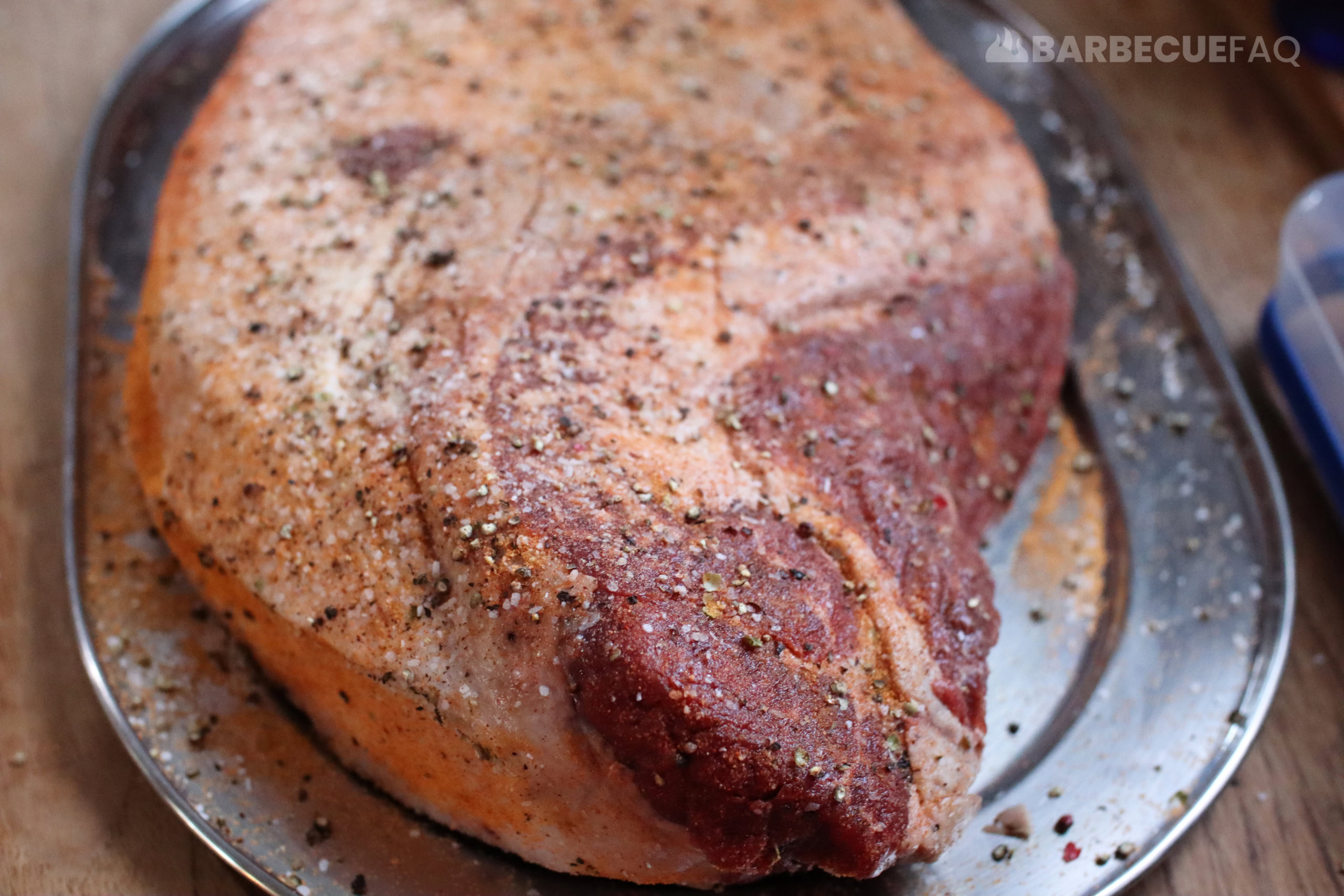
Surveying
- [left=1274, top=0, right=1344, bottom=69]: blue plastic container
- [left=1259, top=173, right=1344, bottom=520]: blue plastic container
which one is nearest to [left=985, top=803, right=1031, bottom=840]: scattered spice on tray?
[left=1259, top=173, right=1344, bottom=520]: blue plastic container

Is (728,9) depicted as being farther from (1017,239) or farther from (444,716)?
(444,716)

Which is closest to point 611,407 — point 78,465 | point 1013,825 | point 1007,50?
point 1013,825

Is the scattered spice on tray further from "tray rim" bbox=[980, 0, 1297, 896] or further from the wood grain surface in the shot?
the wood grain surface

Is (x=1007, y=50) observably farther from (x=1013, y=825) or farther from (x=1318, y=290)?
(x=1013, y=825)

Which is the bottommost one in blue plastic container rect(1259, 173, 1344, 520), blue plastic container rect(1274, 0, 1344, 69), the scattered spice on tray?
the scattered spice on tray

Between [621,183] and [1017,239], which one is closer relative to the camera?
[621,183]

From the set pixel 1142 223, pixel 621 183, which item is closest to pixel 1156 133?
pixel 1142 223

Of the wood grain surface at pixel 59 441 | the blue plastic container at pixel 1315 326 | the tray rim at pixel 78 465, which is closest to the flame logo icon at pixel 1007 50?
the wood grain surface at pixel 59 441
